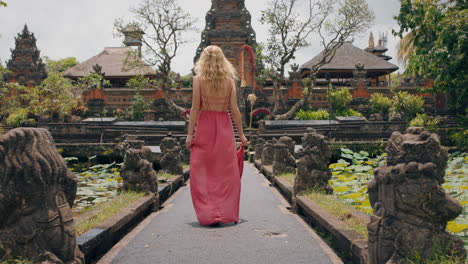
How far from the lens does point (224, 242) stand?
3.61 metres

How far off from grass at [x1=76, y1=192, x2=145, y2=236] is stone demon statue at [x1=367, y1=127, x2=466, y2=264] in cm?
233

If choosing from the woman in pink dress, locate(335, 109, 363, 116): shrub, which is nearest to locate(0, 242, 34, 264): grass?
the woman in pink dress

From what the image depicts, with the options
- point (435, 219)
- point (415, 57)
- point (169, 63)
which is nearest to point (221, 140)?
point (435, 219)

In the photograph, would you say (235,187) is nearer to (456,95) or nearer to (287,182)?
(287,182)

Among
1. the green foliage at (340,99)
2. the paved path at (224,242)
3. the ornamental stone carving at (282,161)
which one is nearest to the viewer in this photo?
the paved path at (224,242)

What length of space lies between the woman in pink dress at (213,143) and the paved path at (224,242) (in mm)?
230

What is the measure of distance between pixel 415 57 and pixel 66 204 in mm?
10866

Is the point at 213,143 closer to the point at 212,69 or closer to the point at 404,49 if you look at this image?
the point at 212,69

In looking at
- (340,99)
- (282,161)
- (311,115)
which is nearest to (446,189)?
(282,161)

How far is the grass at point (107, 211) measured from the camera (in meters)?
3.44

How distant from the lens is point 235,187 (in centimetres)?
443

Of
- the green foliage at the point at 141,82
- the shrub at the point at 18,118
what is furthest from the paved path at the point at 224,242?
the shrub at the point at 18,118

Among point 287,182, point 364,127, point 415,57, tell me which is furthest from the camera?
point 364,127

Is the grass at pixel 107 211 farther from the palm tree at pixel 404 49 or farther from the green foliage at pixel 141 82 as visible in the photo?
the palm tree at pixel 404 49
